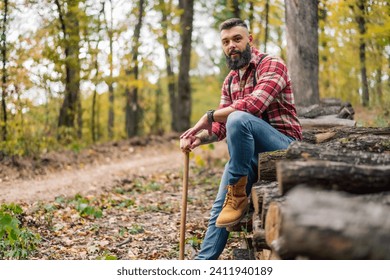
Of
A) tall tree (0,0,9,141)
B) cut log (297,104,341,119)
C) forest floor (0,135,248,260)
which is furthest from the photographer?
tall tree (0,0,9,141)

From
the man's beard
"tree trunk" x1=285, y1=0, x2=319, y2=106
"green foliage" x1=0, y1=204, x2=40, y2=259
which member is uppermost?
"tree trunk" x1=285, y1=0, x2=319, y2=106

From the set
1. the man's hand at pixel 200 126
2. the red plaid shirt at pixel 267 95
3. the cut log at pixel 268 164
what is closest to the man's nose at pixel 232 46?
the red plaid shirt at pixel 267 95

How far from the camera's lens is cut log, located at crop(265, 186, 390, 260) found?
2047 millimetres

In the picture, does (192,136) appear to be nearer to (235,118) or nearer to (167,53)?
(235,118)

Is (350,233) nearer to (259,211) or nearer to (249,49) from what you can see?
(259,211)

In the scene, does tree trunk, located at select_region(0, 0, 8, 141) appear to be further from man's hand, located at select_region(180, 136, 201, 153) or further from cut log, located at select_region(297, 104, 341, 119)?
man's hand, located at select_region(180, 136, 201, 153)

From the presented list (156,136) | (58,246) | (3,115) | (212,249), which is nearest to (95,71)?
(156,136)

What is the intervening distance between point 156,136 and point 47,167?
3.71 m

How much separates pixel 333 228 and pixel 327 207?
12cm

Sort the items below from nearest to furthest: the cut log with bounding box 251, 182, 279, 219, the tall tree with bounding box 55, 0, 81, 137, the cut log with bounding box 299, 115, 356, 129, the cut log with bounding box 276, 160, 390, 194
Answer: the cut log with bounding box 276, 160, 390, 194 < the cut log with bounding box 251, 182, 279, 219 < the cut log with bounding box 299, 115, 356, 129 < the tall tree with bounding box 55, 0, 81, 137

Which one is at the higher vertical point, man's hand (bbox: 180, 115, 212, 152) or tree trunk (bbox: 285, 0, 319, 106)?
tree trunk (bbox: 285, 0, 319, 106)

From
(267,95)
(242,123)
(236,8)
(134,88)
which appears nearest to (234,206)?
(242,123)

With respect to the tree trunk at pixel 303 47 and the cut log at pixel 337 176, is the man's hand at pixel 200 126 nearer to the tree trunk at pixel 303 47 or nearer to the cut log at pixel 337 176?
the cut log at pixel 337 176

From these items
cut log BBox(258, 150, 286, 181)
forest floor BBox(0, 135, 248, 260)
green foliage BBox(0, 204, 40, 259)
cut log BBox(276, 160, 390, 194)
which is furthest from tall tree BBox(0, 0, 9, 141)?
cut log BBox(276, 160, 390, 194)
